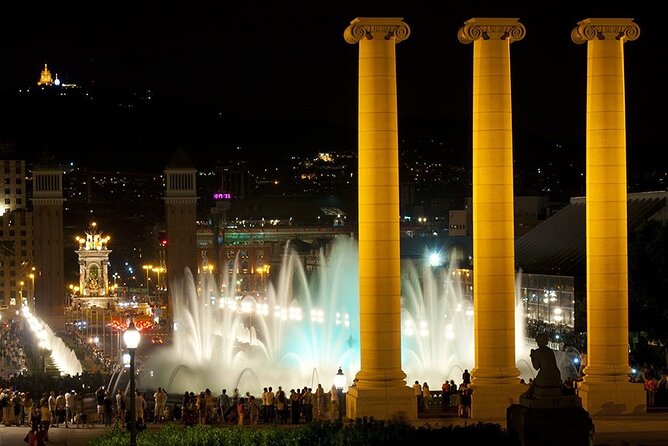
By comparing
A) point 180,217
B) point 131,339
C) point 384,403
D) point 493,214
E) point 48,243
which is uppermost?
point 180,217

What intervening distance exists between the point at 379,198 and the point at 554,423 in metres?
9.53

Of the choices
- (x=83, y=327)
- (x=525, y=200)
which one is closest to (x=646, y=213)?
(x=525, y=200)

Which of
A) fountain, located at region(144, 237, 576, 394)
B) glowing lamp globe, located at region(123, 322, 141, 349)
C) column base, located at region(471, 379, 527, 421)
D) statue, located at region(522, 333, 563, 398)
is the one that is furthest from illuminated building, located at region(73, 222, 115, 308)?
statue, located at region(522, 333, 563, 398)

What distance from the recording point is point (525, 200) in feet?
476

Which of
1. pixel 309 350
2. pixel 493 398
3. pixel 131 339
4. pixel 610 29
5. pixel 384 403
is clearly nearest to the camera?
pixel 131 339

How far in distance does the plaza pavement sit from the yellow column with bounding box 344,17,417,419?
143 cm

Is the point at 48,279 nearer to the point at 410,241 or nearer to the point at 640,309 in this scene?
the point at 410,241

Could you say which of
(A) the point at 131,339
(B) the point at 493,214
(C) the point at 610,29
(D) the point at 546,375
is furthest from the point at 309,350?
(D) the point at 546,375

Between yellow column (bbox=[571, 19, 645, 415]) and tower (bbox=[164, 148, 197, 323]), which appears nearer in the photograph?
yellow column (bbox=[571, 19, 645, 415])

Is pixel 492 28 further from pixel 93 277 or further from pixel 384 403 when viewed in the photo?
pixel 93 277

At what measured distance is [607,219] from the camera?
37594 millimetres

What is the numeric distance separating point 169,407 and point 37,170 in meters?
152

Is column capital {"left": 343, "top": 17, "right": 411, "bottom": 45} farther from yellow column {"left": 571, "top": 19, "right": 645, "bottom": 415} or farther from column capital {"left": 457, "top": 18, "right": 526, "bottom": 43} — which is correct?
yellow column {"left": 571, "top": 19, "right": 645, "bottom": 415}

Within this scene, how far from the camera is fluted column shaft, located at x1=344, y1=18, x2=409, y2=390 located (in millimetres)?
35719
